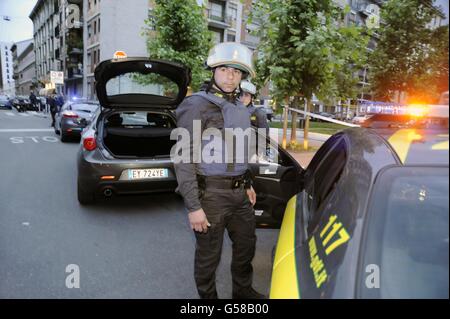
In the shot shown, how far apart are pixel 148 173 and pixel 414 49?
349 centimetres

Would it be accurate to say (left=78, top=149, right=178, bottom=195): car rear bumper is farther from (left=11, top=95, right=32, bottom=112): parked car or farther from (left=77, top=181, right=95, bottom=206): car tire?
(left=11, top=95, right=32, bottom=112): parked car

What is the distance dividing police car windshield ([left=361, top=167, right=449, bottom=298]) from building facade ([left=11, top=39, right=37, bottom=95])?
3362 inches

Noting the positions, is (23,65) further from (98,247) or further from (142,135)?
(98,247)

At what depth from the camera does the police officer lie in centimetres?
226

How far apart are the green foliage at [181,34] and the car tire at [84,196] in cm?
987

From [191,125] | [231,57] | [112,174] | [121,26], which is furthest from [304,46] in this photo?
[121,26]

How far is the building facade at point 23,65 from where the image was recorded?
81137 millimetres

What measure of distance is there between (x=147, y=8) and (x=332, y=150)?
31.8 meters

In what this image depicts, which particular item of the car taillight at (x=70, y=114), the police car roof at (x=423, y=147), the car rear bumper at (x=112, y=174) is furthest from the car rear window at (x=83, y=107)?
the police car roof at (x=423, y=147)

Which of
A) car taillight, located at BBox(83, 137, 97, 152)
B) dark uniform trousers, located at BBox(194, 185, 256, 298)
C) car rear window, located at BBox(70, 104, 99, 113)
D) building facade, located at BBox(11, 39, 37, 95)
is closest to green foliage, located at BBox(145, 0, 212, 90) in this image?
car rear window, located at BBox(70, 104, 99, 113)

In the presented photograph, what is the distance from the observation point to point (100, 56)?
31.6m

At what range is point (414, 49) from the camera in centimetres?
414

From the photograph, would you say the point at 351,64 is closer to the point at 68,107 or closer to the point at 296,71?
the point at 296,71

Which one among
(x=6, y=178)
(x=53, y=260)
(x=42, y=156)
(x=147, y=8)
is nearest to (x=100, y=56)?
(x=147, y=8)
